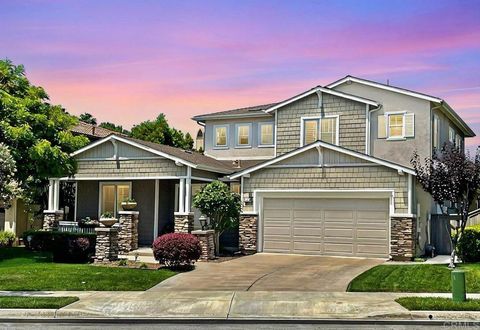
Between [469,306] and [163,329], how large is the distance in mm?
6494

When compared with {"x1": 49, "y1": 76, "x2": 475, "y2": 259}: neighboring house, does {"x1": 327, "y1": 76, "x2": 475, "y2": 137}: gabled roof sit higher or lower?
higher

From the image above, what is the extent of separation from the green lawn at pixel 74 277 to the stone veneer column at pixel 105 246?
152 cm

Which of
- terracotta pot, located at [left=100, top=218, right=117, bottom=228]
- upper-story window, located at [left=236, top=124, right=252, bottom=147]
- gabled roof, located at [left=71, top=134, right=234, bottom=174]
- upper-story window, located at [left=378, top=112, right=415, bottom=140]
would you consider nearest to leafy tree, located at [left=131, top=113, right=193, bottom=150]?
upper-story window, located at [left=236, top=124, right=252, bottom=147]

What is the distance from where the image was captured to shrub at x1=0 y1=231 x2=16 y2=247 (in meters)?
26.9

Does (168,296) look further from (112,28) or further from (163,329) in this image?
(112,28)

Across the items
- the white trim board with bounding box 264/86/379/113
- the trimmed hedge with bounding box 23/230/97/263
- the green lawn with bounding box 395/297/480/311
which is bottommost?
the green lawn with bounding box 395/297/480/311

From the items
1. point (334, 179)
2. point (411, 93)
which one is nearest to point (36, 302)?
point (334, 179)

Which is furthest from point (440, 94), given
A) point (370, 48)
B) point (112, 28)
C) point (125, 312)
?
point (125, 312)

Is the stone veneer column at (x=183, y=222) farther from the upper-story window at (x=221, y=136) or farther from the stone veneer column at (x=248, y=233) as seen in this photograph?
the upper-story window at (x=221, y=136)

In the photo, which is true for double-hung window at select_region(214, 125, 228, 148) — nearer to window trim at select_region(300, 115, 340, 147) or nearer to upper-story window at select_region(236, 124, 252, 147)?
upper-story window at select_region(236, 124, 252, 147)

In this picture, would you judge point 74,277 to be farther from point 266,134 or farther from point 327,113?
point 327,113

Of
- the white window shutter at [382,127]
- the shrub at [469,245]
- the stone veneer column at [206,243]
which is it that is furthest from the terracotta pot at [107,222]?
the shrub at [469,245]

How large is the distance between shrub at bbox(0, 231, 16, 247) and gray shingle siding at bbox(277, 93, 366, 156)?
13.2m

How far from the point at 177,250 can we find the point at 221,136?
11.7 metres
